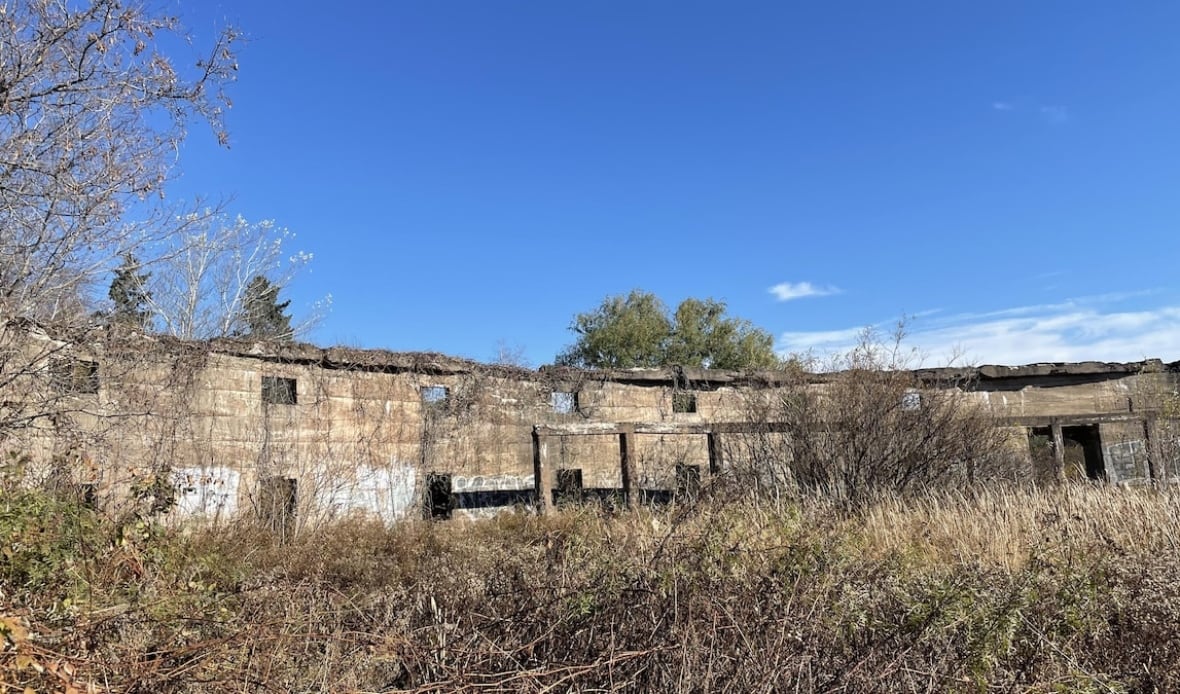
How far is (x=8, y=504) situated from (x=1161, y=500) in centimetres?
793

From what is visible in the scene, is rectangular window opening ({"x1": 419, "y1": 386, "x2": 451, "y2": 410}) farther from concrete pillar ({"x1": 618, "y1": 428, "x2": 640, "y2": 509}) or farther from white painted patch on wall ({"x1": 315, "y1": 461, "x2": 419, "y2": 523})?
concrete pillar ({"x1": 618, "y1": 428, "x2": 640, "y2": 509})

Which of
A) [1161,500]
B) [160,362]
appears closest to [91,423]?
[160,362]

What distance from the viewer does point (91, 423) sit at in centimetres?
986

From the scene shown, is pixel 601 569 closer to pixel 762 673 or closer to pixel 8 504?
pixel 762 673

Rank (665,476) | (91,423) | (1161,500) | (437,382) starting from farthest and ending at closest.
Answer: (437,382) → (665,476) → (91,423) → (1161,500)

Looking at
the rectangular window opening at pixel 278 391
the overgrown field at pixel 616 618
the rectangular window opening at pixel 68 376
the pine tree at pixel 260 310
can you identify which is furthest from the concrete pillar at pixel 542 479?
the pine tree at pixel 260 310

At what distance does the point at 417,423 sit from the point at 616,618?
10.2 m

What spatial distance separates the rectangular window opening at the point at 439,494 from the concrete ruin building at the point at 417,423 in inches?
1.0

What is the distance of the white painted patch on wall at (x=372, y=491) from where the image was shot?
11789 millimetres

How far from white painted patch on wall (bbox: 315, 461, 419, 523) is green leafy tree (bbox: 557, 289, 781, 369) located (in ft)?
73.4

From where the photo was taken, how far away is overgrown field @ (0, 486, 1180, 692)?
2.96 metres

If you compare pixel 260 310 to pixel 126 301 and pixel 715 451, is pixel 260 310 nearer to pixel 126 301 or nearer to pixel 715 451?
pixel 126 301

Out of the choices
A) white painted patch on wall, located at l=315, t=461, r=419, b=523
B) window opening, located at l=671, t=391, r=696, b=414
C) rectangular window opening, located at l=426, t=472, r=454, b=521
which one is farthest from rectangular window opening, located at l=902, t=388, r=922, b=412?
rectangular window opening, located at l=426, t=472, r=454, b=521

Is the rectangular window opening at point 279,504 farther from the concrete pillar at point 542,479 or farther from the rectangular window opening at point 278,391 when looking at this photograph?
the concrete pillar at point 542,479
